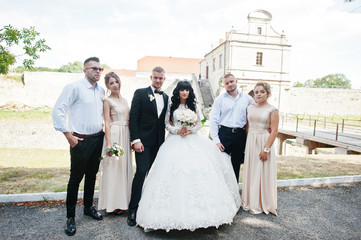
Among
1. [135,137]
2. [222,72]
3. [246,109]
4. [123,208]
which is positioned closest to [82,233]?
[123,208]

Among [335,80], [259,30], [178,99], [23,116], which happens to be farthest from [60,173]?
[335,80]

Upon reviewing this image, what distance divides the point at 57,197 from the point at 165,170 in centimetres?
240

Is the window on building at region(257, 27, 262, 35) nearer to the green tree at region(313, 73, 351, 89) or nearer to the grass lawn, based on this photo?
the grass lawn

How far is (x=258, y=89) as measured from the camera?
402cm

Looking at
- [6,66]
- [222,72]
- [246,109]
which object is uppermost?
[222,72]

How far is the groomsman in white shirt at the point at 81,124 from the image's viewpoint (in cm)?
323

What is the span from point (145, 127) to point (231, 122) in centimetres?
166

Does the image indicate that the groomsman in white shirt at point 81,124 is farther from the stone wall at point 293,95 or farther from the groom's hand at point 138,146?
the stone wall at point 293,95

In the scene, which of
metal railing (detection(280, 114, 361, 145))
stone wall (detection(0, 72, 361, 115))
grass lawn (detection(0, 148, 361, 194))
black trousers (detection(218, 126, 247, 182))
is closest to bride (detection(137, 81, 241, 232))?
black trousers (detection(218, 126, 247, 182))

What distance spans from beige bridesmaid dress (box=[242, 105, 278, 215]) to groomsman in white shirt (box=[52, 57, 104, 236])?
8.77ft

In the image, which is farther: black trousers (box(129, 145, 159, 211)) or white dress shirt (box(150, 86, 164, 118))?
white dress shirt (box(150, 86, 164, 118))

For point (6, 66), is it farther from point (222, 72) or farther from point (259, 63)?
point (259, 63)

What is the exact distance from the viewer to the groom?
3604mm

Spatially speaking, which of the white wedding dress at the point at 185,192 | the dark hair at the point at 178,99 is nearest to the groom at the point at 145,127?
the dark hair at the point at 178,99
